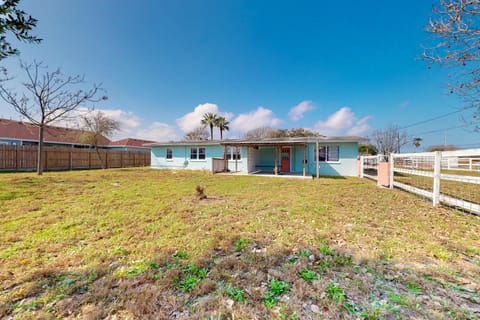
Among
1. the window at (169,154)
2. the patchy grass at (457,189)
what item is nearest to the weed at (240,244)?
the patchy grass at (457,189)

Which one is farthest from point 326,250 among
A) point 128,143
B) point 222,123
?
point 128,143

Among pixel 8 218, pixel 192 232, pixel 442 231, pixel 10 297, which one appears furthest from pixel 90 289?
pixel 442 231

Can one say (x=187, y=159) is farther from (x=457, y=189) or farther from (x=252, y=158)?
(x=457, y=189)

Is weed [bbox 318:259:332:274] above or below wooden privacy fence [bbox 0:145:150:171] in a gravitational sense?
below

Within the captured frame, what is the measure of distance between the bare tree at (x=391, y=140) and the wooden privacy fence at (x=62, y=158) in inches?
1620

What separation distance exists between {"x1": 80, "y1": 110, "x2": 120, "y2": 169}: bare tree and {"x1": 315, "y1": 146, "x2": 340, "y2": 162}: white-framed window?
65.4 ft

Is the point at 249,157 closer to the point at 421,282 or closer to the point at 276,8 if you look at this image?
the point at 276,8

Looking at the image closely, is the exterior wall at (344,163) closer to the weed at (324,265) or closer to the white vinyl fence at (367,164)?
the white vinyl fence at (367,164)

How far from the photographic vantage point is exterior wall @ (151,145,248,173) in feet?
51.3

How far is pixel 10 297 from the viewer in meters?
1.88

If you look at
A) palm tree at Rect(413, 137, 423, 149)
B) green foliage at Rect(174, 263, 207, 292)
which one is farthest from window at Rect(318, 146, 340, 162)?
palm tree at Rect(413, 137, 423, 149)

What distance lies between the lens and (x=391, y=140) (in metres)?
35.2

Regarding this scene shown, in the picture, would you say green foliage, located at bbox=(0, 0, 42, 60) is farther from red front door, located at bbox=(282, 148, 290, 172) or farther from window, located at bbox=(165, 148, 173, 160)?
window, located at bbox=(165, 148, 173, 160)

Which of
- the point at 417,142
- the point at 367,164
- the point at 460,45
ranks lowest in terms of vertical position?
the point at 367,164
